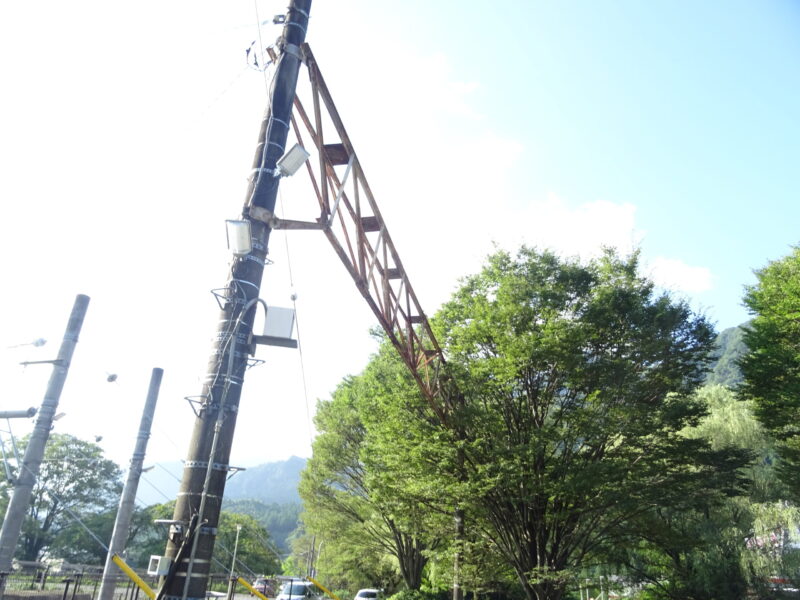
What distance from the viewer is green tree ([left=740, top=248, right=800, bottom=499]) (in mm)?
19500

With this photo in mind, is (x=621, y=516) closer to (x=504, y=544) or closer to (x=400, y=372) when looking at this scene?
(x=504, y=544)

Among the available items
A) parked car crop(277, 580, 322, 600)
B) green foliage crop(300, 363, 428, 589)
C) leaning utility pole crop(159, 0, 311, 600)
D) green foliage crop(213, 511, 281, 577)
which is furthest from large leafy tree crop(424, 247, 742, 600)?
green foliage crop(213, 511, 281, 577)

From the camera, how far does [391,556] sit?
28109 millimetres

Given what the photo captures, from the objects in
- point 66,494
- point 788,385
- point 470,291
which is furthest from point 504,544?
point 66,494

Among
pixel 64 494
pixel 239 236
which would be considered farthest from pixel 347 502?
pixel 64 494

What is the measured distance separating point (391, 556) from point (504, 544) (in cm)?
1325

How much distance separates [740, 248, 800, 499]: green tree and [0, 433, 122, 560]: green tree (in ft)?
165

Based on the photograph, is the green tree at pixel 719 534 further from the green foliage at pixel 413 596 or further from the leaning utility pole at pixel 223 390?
the leaning utility pole at pixel 223 390

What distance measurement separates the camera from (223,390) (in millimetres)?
6320

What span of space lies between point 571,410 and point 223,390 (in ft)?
42.3

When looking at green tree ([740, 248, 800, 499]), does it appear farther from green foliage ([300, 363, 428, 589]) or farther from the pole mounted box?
the pole mounted box

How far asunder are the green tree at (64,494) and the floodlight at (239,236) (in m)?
48.4

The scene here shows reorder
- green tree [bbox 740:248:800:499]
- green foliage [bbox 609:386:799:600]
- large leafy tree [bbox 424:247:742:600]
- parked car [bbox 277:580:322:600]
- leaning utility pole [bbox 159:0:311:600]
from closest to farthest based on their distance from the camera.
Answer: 1. leaning utility pole [bbox 159:0:311:600]
2. large leafy tree [bbox 424:247:742:600]
3. green foliage [bbox 609:386:799:600]
4. green tree [bbox 740:248:800:499]
5. parked car [bbox 277:580:322:600]

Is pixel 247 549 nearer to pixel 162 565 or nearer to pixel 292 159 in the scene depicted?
pixel 162 565
